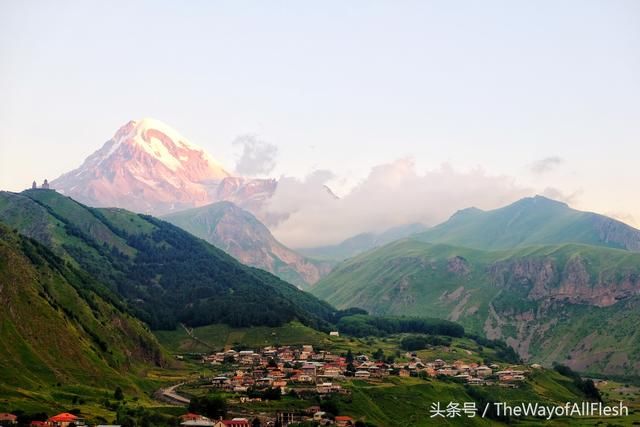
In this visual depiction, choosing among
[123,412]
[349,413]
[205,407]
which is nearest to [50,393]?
[123,412]

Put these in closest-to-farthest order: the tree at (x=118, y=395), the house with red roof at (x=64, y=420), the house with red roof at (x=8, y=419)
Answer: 1. the house with red roof at (x=8, y=419)
2. the house with red roof at (x=64, y=420)
3. the tree at (x=118, y=395)

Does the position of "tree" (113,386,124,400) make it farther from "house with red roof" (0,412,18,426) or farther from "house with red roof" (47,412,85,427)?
"house with red roof" (0,412,18,426)

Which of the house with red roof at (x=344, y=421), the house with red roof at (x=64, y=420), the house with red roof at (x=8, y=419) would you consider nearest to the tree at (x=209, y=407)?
the house with red roof at (x=344, y=421)

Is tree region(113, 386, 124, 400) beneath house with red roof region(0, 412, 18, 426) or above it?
beneath

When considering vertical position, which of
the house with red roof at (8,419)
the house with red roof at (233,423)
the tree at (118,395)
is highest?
the house with red roof at (8,419)

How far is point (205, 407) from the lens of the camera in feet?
588

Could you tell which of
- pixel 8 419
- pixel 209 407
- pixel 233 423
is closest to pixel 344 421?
pixel 209 407

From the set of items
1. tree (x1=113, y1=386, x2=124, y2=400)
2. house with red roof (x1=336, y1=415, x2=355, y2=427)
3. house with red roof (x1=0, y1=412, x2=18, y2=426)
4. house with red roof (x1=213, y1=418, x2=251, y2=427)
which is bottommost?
house with red roof (x1=336, y1=415, x2=355, y2=427)

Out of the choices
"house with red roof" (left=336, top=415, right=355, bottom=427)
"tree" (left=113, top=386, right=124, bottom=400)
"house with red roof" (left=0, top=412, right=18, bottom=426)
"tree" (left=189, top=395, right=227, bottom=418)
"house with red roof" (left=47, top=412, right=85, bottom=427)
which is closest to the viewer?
"house with red roof" (left=0, top=412, right=18, bottom=426)

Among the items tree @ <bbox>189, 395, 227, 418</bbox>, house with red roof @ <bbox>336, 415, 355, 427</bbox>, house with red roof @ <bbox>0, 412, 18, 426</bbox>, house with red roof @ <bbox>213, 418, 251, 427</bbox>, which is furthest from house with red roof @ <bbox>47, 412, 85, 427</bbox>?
house with red roof @ <bbox>336, 415, 355, 427</bbox>

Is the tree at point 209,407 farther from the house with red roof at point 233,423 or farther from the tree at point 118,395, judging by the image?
the tree at point 118,395

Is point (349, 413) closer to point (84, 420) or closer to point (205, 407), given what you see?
point (205, 407)

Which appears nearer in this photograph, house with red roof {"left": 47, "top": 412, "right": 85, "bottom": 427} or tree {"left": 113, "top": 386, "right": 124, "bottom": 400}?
house with red roof {"left": 47, "top": 412, "right": 85, "bottom": 427}

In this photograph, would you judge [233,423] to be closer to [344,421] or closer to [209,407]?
[209,407]
